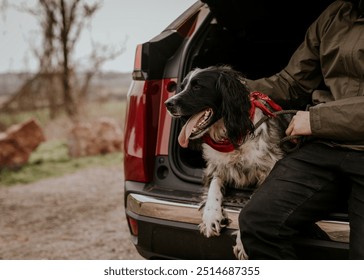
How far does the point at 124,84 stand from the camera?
11156mm

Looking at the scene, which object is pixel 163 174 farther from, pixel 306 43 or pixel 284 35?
pixel 284 35

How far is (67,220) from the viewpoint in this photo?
217 inches

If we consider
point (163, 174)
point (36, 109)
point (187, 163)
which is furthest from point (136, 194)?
point (36, 109)

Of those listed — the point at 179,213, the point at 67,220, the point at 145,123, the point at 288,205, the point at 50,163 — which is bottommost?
the point at 50,163

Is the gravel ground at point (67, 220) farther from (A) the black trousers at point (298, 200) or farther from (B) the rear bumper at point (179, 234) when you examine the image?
(A) the black trousers at point (298, 200)

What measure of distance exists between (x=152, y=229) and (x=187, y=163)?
0.58 meters

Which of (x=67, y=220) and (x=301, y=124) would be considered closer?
(x=301, y=124)

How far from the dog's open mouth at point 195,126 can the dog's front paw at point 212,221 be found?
1.34 feet

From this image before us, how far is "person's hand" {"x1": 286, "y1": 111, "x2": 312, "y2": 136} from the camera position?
2.59 meters

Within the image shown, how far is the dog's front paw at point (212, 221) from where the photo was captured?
2.64 meters

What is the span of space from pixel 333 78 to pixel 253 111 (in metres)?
0.47

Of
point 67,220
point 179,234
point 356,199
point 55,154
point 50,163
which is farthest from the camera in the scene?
point 55,154

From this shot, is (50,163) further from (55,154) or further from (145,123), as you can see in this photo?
(145,123)

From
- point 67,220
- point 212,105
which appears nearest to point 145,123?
point 212,105
